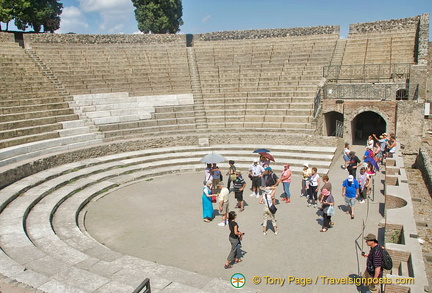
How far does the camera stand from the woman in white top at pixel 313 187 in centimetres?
1158

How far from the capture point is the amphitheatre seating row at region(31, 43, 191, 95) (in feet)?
68.5

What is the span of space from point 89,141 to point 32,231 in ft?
26.3

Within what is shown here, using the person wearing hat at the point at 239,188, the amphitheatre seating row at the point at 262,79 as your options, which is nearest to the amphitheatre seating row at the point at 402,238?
the person wearing hat at the point at 239,188

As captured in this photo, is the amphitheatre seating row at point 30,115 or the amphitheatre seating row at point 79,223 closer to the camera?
the amphitheatre seating row at point 79,223

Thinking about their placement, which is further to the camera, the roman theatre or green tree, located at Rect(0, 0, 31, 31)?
green tree, located at Rect(0, 0, 31, 31)

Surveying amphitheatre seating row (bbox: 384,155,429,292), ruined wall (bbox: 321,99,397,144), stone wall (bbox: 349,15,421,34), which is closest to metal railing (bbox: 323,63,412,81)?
ruined wall (bbox: 321,99,397,144)

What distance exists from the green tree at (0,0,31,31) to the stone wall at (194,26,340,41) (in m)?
14.2

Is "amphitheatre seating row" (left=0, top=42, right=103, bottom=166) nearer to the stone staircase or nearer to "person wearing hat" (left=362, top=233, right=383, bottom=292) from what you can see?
the stone staircase

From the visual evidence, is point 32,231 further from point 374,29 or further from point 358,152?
point 374,29

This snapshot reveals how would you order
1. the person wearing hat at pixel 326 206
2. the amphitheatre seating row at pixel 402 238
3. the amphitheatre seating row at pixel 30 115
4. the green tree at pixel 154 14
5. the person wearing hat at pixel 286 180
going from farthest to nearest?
the green tree at pixel 154 14 → the amphitheatre seating row at pixel 30 115 → the person wearing hat at pixel 286 180 → the person wearing hat at pixel 326 206 → the amphitheatre seating row at pixel 402 238

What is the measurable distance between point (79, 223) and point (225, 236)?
431cm

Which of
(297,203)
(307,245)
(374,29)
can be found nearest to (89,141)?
(297,203)

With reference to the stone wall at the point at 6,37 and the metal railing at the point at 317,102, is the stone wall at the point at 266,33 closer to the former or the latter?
the metal railing at the point at 317,102

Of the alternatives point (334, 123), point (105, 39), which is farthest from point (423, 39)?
point (105, 39)
